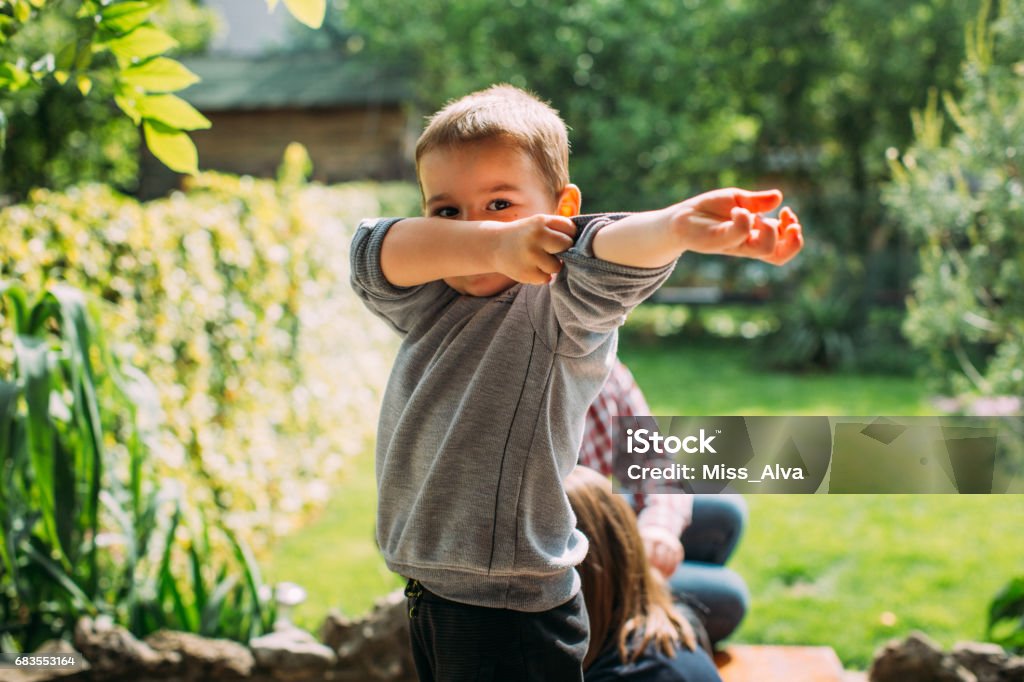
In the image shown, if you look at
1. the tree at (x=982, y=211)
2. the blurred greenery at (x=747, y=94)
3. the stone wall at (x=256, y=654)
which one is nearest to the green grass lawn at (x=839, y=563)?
the tree at (x=982, y=211)

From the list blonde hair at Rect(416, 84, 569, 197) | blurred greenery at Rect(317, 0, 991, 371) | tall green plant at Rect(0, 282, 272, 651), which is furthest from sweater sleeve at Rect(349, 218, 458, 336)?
blurred greenery at Rect(317, 0, 991, 371)

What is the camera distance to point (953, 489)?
6.78 ft

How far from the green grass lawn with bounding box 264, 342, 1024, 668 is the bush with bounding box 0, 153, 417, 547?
0.96 ft

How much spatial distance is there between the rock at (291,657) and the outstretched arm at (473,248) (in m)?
1.46

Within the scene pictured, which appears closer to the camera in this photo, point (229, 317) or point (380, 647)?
point (380, 647)

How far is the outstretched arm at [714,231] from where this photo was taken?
0.88 metres

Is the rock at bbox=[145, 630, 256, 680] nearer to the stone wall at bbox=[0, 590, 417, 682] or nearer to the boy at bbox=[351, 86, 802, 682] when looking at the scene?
the stone wall at bbox=[0, 590, 417, 682]

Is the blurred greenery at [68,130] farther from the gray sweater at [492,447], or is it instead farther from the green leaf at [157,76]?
the gray sweater at [492,447]

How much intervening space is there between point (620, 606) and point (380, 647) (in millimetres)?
832

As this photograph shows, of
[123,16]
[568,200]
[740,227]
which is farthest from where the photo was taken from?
[123,16]

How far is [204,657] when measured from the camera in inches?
91.8

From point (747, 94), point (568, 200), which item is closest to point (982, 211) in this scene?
point (568, 200)

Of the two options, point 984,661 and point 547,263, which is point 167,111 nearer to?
point 547,263

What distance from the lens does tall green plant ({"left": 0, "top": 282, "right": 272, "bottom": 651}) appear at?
214 centimetres
